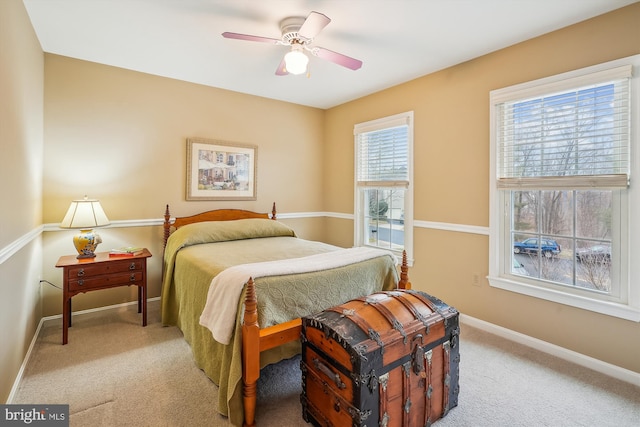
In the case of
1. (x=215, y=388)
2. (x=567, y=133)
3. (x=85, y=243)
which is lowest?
(x=215, y=388)

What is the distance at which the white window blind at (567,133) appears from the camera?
2.21 metres

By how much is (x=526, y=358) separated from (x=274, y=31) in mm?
3364

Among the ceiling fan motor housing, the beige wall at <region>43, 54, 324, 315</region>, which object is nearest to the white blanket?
the ceiling fan motor housing

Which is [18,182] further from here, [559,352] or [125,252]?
[559,352]

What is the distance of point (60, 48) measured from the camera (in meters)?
2.85

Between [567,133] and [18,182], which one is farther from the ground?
[567,133]

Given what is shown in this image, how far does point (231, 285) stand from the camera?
1869 mm

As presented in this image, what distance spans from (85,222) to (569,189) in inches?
162

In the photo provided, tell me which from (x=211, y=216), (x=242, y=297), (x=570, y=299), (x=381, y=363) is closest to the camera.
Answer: (x=381, y=363)

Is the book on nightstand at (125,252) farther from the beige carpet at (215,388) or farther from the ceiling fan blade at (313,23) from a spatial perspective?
the ceiling fan blade at (313,23)

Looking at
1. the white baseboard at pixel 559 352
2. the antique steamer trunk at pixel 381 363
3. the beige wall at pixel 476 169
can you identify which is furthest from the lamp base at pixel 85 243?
the white baseboard at pixel 559 352

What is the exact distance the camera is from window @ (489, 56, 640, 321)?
2.19 metres

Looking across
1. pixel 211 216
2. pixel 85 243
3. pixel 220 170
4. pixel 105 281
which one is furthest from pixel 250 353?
pixel 220 170

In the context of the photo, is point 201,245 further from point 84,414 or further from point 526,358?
point 526,358
